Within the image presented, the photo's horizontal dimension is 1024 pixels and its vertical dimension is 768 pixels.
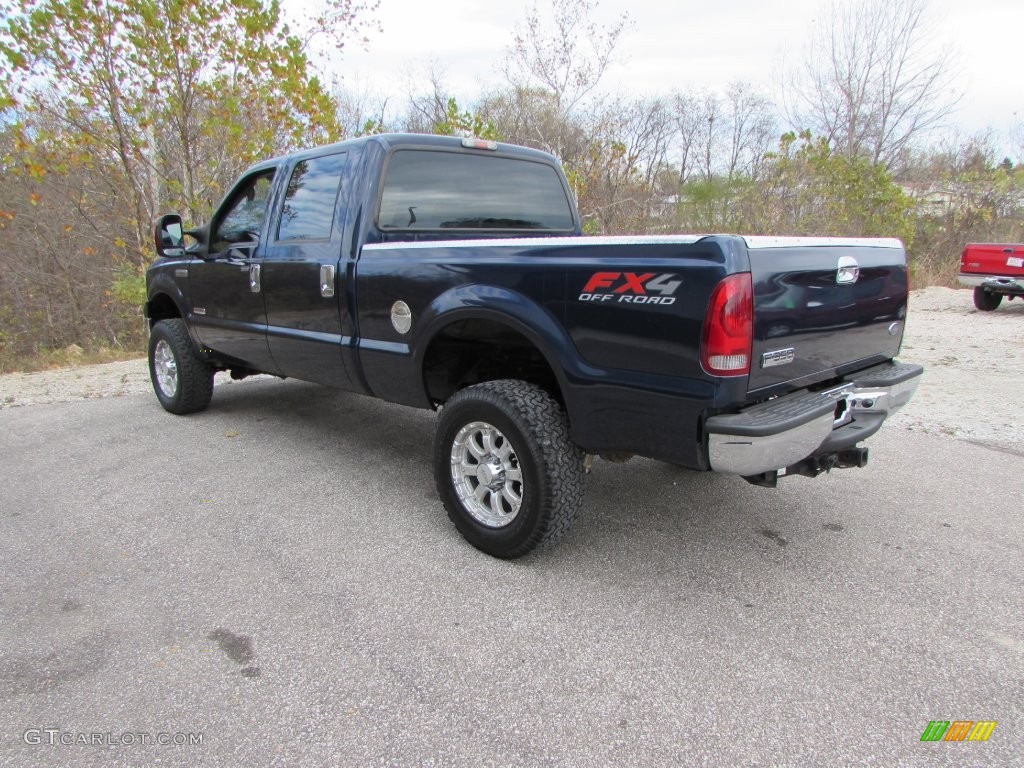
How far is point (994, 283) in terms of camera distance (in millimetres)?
10820

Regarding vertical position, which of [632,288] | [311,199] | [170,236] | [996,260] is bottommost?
[996,260]

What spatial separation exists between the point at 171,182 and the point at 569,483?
12.1 m

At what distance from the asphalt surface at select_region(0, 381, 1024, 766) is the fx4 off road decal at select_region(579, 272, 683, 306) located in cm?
123

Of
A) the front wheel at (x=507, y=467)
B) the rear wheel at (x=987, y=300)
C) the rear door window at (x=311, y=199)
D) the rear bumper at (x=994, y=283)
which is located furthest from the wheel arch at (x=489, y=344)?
the rear wheel at (x=987, y=300)

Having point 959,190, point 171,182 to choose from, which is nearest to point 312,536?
point 171,182

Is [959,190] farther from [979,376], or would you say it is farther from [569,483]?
Answer: [569,483]

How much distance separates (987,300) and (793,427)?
38.2 feet

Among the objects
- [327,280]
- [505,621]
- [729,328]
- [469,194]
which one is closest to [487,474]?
[505,621]

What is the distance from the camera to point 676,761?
185cm

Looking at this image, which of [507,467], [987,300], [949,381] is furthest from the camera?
[987,300]

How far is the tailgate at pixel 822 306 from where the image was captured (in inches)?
92.1

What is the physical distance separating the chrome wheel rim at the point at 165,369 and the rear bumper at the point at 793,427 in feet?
15.1

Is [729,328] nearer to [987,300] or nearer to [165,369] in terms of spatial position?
[165,369]

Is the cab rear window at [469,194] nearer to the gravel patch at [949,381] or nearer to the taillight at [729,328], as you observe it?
the taillight at [729,328]
